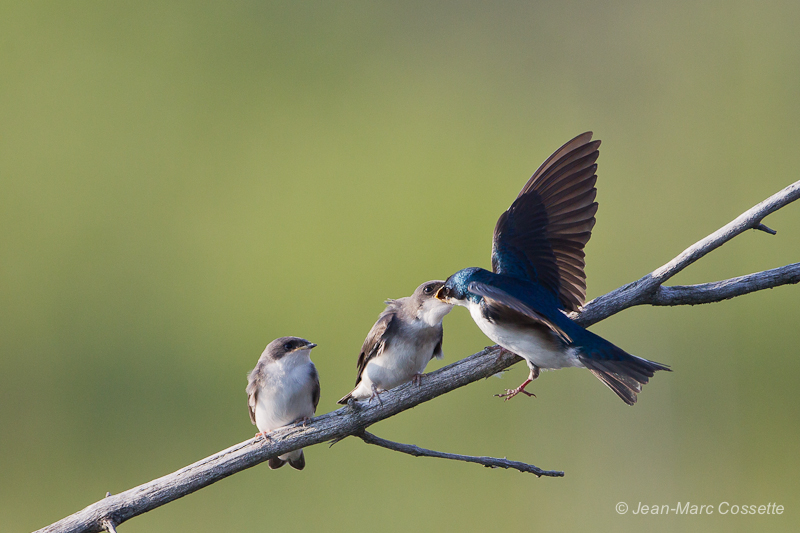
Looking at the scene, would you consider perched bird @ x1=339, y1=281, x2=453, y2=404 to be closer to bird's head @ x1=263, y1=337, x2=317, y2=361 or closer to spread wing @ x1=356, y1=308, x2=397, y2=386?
spread wing @ x1=356, y1=308, x2=397, y2=386

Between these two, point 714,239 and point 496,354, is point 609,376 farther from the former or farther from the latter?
point 714,239

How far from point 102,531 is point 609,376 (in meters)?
1.15

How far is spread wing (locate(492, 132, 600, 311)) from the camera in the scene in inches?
64.8

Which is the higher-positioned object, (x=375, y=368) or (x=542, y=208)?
(x=542, y=208)

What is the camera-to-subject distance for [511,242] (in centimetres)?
169

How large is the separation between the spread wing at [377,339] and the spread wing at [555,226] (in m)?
0.36

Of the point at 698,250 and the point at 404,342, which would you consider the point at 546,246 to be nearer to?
the point at 698,250

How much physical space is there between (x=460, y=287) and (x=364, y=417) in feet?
1.16

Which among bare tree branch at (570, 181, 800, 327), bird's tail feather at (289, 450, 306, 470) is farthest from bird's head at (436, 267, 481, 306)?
bird's tail feather at (289, 450, 306, 470)

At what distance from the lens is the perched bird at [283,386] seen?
182cm

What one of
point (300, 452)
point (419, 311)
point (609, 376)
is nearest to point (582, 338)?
point (609, 376)

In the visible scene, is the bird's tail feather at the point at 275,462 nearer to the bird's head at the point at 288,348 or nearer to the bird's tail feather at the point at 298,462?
the bird's tail feather at the point at 298,462

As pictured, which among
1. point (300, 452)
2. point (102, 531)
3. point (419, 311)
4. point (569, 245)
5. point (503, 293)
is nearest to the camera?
point (503, 293)

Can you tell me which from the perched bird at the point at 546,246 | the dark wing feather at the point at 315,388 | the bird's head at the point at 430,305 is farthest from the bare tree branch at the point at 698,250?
the dark wing feather at the point at 315,388
